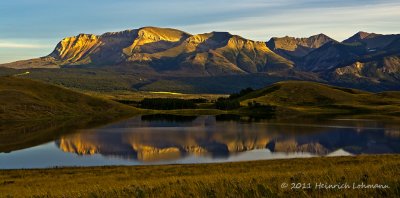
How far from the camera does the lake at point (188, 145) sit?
95812mm

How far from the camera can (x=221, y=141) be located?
13025 cm

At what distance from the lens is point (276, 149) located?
115875mm

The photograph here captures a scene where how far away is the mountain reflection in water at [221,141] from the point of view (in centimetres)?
10875

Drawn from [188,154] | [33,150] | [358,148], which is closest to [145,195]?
[188,154]

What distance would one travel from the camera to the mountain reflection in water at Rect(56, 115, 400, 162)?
109 metres

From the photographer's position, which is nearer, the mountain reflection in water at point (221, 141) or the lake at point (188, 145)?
the lake at point (188, 145)

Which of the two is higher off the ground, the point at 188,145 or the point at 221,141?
the point at 188,145

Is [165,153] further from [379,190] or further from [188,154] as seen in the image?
[379,190]

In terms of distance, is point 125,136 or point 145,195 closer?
point 145,195

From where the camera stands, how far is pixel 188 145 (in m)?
119

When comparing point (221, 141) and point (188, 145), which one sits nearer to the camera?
point (188, 145)

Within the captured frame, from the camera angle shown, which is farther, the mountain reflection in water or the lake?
the mountain reflection in water

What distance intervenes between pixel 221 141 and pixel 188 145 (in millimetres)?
14638

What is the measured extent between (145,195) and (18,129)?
159 m
